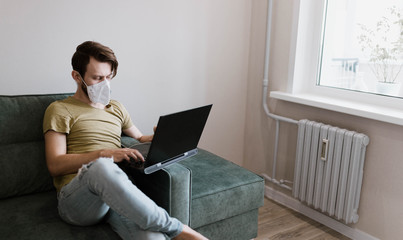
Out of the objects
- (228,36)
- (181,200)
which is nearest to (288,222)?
(181,200)

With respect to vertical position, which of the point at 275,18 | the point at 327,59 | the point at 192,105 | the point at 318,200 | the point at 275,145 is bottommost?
the point at 318,200

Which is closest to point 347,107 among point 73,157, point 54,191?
point 73,157

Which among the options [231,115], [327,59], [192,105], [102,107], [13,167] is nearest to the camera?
[13,167]

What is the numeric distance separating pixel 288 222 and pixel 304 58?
113 centimetres

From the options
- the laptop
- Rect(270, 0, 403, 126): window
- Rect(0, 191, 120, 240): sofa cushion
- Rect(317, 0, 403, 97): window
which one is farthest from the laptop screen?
Rect(317, 0, 403, 97): window

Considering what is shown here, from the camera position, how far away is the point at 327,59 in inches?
98.0

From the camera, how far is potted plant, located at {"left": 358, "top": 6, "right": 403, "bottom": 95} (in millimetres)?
2072

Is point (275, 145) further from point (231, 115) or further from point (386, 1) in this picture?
point (386, 1)

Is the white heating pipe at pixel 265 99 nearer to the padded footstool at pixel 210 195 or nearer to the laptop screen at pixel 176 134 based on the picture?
the padded footstool at pixel 210 195

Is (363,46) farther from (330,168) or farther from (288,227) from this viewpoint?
(288,227)

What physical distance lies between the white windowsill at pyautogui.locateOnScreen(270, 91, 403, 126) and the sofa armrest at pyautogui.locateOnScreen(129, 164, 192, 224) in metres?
1.09

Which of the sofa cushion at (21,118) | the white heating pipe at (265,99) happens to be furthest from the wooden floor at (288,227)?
the sofa cushion at (21,118)

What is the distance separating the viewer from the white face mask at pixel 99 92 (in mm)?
1717

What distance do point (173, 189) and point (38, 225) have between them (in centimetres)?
56
